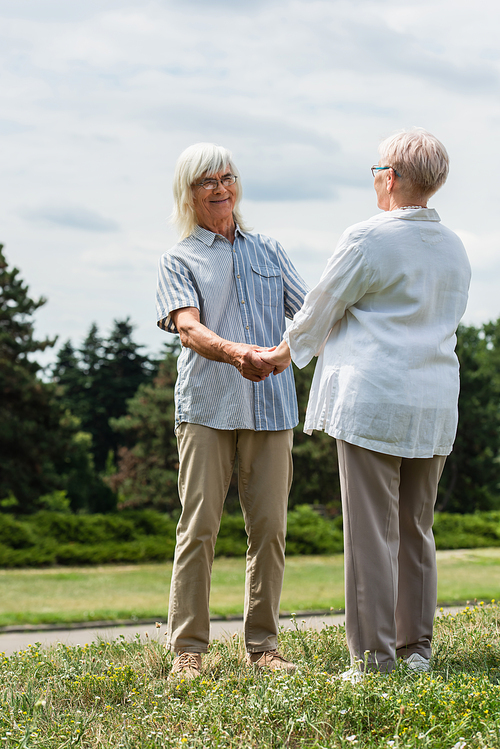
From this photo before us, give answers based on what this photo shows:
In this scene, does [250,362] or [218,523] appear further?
[218,523]

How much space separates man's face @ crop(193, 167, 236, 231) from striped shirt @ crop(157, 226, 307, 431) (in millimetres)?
61

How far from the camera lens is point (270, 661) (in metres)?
3.27

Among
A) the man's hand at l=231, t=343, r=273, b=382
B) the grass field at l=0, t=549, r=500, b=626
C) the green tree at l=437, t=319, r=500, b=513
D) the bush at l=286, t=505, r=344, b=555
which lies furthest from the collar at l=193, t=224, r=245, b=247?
the green tree at l=437, t=319, r=500, b=513

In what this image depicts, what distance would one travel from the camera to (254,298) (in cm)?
348

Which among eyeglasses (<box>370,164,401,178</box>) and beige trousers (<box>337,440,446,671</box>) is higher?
eyeglasses (<box>370,164,401,178</box>)

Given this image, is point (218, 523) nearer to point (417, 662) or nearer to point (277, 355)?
point (277, 355)

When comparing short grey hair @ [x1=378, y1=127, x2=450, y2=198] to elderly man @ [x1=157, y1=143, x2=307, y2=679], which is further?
elderly man @ [x1=157, y1=143, x2=307, y2=679]

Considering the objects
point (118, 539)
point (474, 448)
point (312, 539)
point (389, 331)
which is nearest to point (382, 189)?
point (389, 331)

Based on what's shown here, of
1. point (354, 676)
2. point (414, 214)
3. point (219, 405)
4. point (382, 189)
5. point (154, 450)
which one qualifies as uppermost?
point (382, 189)

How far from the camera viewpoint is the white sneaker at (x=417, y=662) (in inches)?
118

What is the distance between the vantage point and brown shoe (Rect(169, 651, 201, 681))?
306 cm

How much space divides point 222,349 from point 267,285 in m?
0.54

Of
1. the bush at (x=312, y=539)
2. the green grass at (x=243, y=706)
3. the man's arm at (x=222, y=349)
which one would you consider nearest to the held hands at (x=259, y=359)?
the man's arm at (x=222, y=349)

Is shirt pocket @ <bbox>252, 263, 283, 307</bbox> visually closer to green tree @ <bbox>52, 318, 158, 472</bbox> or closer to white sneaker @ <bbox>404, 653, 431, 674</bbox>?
white sneaker @ <bbox>404, 653, 431, 674</bbox>
